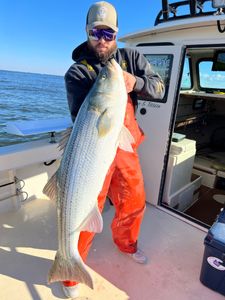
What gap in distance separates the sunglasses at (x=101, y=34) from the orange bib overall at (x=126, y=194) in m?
0.52

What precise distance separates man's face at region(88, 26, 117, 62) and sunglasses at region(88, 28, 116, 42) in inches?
0.6

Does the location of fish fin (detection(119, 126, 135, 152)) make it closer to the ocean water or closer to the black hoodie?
the black hoodie

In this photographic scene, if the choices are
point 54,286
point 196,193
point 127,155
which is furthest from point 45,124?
point 196,193

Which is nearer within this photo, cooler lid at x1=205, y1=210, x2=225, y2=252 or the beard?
the beard

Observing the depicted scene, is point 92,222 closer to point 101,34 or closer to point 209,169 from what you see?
point 101,34

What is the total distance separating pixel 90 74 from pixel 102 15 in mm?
409

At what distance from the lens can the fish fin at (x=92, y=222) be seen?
171cm

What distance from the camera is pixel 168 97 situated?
3.24 metres

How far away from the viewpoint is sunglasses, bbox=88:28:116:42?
1822mm

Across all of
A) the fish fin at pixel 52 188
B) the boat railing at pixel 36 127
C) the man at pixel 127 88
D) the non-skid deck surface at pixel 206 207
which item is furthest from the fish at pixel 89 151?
the non-skid deck surface at pixel 206 207

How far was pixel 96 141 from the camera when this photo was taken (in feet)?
5.07

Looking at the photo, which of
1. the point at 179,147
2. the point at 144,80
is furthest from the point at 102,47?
the point at 179,147

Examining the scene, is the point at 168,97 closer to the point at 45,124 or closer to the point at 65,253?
the point at 45,124

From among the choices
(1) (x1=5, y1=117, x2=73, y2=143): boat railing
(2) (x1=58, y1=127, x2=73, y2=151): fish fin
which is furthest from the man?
(1) (x1=5, y1=117, x2=73, y2=143): boat railing
